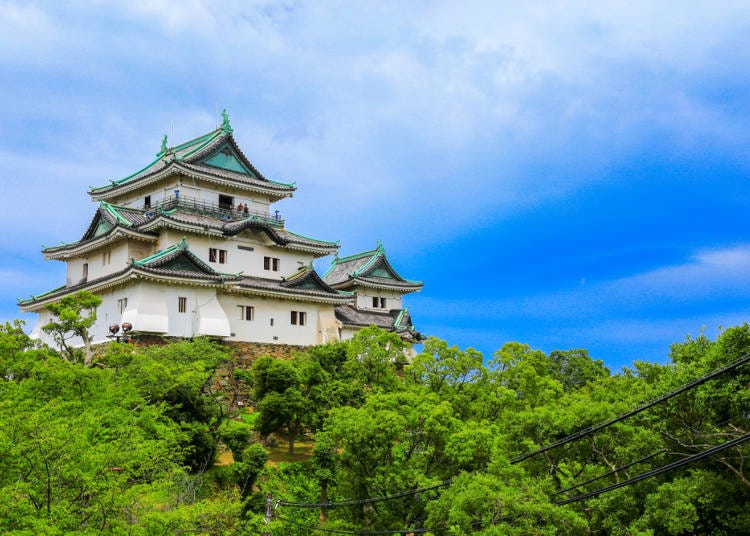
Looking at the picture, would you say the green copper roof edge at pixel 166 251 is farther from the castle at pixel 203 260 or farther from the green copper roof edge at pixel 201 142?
the green copper roof edge at pixel 201 142

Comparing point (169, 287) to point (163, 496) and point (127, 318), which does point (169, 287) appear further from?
point (163, 496)

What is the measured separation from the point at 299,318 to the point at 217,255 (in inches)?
263

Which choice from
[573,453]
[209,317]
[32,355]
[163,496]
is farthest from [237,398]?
[573,453]

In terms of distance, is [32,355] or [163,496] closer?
[163,496]

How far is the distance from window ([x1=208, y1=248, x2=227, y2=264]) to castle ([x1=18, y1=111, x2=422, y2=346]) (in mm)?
63

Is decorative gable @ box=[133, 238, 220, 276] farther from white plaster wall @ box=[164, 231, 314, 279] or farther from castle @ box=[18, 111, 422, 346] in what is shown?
white plaster wall @ box=[164, 231, 314, 279]

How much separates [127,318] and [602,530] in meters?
27.5

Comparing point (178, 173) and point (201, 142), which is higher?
point (201, 142)

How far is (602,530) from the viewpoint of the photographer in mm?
21500

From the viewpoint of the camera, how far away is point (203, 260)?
1797 inches

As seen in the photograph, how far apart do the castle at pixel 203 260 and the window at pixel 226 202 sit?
0.32 feet

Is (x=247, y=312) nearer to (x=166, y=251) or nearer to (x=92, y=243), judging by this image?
(x=166, y=251)

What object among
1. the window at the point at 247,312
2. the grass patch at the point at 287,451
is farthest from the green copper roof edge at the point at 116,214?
the grass patch at the point at 287,451

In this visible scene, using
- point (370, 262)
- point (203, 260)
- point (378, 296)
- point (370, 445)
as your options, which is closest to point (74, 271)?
point (203, 260)
